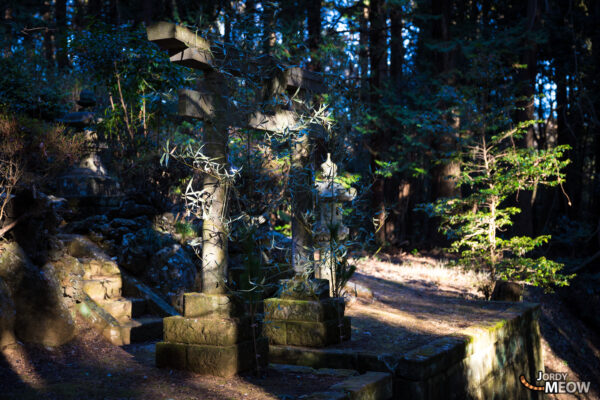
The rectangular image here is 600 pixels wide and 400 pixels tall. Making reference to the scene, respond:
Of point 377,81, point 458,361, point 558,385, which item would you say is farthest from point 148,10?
point 558,385

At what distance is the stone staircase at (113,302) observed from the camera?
6.33 m

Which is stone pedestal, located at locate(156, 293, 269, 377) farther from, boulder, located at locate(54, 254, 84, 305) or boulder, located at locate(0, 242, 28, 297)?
boulder, located at locate(54, 254, 84, 305)

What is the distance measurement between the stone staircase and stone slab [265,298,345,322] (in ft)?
5.57

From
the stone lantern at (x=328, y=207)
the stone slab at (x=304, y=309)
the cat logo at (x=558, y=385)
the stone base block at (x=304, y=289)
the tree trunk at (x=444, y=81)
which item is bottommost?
the cat logo at (x=558, y=385)

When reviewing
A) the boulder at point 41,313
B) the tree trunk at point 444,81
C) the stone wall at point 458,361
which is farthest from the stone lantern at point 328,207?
the tree trunk at point 444,81

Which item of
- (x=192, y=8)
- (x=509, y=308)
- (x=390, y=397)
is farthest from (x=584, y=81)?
(x=390, y=397)

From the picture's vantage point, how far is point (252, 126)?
5.51m

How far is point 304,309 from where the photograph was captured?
19.7 ft

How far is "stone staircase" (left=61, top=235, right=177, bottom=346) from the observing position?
6.33 meters

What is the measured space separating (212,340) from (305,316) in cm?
155

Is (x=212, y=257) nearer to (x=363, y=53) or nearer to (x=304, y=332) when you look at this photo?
(x=304, y=332)

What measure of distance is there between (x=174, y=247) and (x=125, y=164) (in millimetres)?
3426

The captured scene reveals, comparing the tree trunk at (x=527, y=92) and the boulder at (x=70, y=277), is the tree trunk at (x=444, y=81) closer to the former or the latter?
the tree trunk at (x=527, y=92)

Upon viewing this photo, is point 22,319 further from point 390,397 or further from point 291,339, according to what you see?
point 390,397
